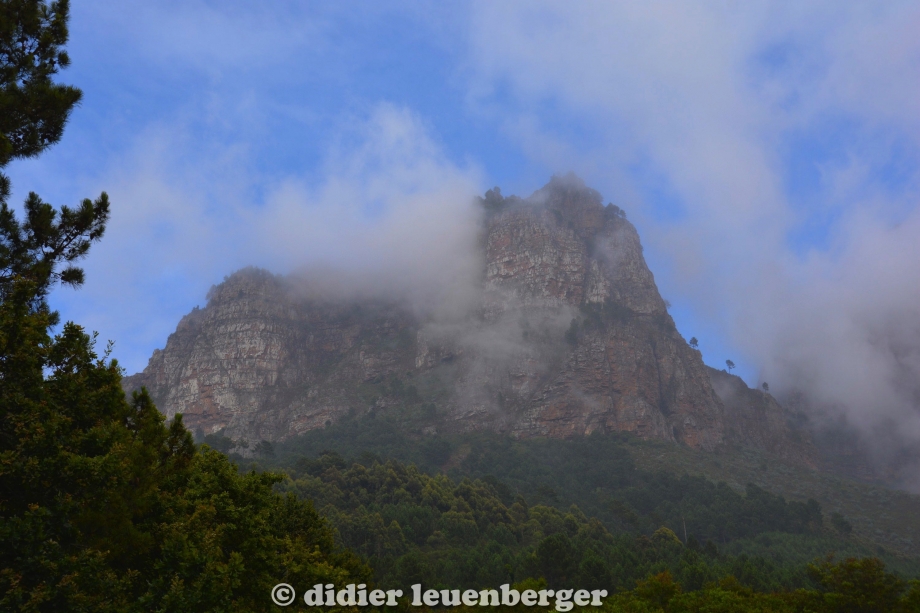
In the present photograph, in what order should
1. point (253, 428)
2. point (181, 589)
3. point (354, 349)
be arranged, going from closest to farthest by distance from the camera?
point (181, 589) < point (253, 428) < point (354, 349)

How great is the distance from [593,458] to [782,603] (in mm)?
103860

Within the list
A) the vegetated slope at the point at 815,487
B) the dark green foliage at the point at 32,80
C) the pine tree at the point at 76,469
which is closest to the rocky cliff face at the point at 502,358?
the vegetated slope at the point at 815,487

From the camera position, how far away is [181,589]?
44.2 feet

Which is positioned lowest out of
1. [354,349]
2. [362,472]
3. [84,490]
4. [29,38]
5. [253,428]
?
[84,490]

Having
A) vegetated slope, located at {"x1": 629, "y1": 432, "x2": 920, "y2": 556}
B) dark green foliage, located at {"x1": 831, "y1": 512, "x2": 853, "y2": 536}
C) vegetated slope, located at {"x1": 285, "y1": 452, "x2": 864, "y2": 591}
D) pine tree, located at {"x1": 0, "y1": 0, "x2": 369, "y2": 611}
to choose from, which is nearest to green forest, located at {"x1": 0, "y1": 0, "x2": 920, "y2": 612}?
pine tree, located at {"x1": 0, "y1": 0, "x2": 369, "y2": 611}

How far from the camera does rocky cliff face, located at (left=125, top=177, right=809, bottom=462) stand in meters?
145

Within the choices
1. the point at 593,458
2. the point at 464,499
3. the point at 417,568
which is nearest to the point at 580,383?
the point at 593,458

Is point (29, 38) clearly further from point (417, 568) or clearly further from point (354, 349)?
point (354, 349)

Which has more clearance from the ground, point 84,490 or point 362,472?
point 362,472

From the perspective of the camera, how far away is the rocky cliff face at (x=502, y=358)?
144750 millimetres

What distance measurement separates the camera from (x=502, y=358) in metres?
154

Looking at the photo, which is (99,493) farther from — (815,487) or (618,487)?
(815,487)

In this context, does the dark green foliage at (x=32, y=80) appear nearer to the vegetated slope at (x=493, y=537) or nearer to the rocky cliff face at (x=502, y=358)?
the vegetated slope at (x=493, y=537)

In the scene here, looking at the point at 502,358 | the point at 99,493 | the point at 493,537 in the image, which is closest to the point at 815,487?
the point at 502,358
